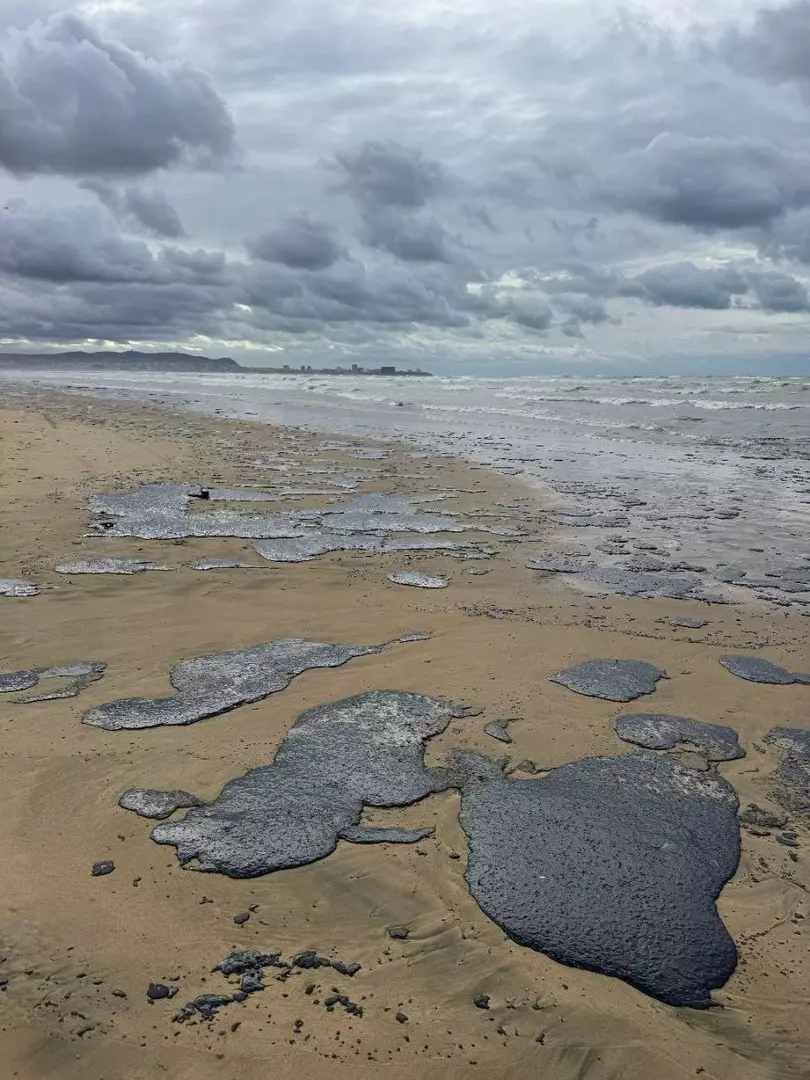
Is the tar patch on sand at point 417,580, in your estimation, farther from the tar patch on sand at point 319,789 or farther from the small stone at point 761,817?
the small stone at point 761,817

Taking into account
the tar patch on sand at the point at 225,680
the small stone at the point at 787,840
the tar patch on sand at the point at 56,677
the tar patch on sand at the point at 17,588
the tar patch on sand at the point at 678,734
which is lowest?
the small stone at the point at 787,840

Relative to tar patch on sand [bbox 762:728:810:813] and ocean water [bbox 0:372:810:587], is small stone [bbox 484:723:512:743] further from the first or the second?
ocean water [bbox 0:372:810:587]

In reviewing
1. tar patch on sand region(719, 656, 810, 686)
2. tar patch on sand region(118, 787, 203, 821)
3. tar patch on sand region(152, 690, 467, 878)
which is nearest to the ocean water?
tar patch on sand region(719, 656, 810, 686)

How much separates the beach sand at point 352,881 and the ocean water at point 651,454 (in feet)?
9.91

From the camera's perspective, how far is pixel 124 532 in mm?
8508

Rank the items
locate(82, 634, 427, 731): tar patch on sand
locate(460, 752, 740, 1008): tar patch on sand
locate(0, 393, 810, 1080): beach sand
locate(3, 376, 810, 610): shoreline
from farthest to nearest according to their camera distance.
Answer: locate(3, 376, 810, 610): shoreline < locate(82, 634, 427, 731): tar patch on sand < locate(460, 752, 740, 1008): tar patch on sand < locate(0, 393, 810, 1080): beach sand

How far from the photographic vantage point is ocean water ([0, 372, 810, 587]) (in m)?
9.12

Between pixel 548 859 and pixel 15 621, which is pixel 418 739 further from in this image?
pixel 15 621

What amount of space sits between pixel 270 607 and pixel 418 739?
2564 mm

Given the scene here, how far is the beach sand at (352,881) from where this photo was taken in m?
2.24

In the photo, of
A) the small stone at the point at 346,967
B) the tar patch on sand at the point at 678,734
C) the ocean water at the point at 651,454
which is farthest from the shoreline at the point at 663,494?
the small stone at the point at 346,967

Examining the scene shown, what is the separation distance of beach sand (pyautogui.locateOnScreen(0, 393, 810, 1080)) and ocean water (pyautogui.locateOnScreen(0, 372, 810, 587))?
9.91 feet

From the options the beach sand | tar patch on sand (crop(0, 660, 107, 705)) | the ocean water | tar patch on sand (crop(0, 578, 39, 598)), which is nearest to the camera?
the beach sand

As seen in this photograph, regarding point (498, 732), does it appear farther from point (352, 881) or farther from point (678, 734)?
point (352, 881)
